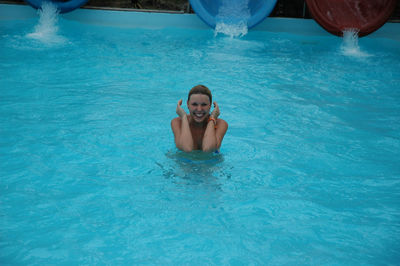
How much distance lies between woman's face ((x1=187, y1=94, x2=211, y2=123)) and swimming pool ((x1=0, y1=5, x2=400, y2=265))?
338 mm

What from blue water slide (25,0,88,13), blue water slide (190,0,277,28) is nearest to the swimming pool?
blue water slide (190,0,277,28)

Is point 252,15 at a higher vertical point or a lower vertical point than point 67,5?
lower

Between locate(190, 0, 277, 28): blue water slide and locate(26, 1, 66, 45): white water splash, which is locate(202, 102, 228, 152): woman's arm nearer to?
locate(26, 1, 66, 45): white water splash

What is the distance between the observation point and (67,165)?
348 cm

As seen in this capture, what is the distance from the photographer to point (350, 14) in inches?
318

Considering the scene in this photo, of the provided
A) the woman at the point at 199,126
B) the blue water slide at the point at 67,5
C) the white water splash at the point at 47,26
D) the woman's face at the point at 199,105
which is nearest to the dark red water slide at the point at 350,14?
the blue water slide at the point at 67,5

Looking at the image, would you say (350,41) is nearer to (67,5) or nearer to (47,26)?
(67,5)

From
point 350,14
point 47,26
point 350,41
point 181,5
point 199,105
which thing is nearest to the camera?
point 199,105

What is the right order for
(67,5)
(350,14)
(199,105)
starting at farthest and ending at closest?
(67,5) < (350,14) < (199,105)

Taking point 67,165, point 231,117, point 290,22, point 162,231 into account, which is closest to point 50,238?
point 162,231

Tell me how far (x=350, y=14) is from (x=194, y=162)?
6.08 metres

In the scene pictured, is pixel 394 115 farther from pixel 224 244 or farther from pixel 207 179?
pixel 224 244

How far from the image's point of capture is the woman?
126 inches

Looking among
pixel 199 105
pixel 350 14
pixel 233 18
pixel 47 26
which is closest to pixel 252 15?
pixel 233 18
